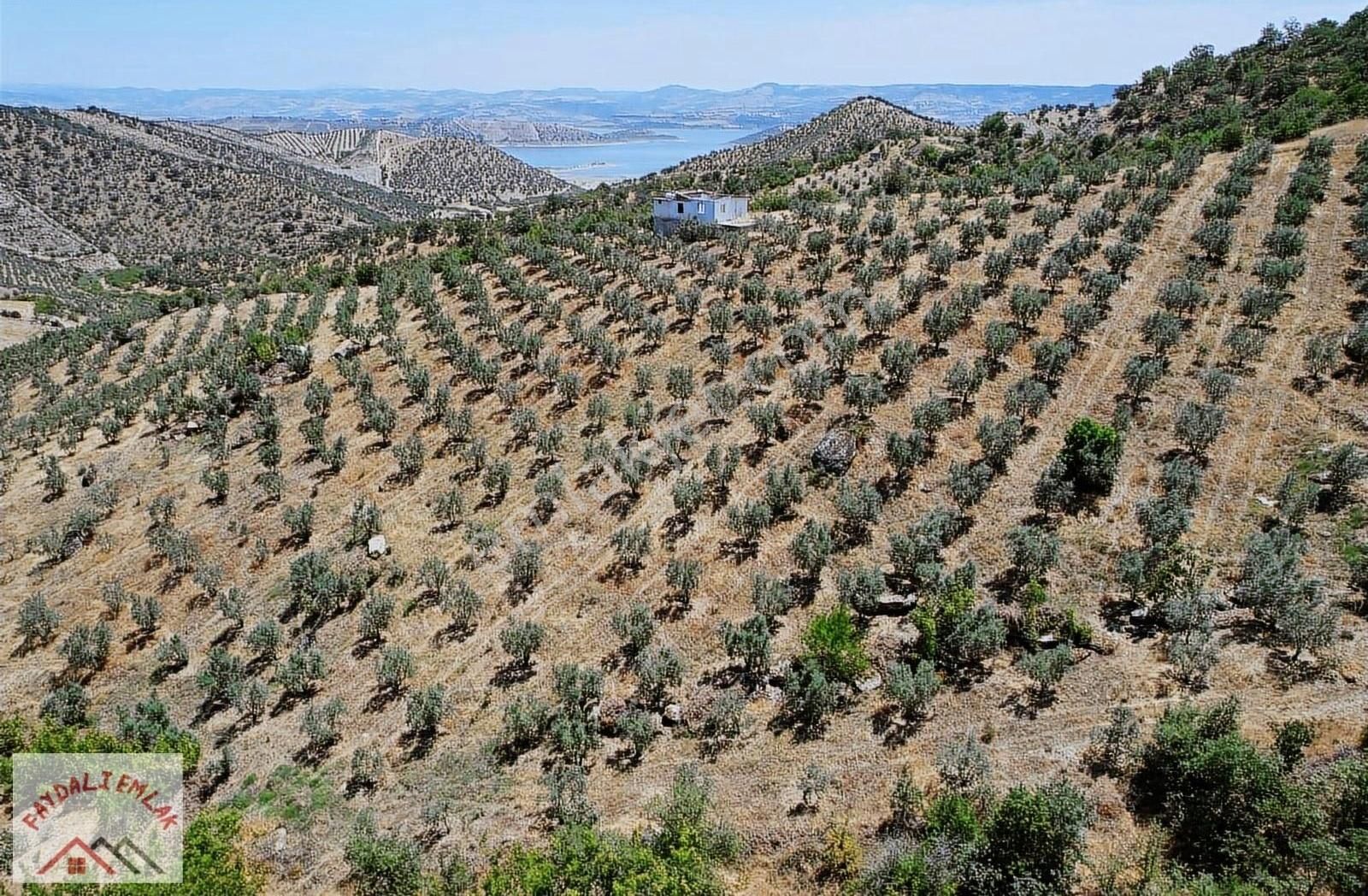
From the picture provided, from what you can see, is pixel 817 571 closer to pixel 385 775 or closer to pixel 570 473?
pixel 570 473

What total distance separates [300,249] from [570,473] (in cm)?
10207

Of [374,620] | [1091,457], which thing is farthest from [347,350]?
[1091,457]

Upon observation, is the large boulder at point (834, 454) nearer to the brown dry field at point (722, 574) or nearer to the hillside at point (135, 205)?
the brown dry field at point (722, 574)

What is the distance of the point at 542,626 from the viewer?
27547 millimetres

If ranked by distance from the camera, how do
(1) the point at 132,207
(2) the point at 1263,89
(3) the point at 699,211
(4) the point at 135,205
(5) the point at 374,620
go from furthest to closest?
(4) the point at 135,205
(1) the point at 132,207
(2) the point at 1263,89
(3) the point at 699,211
(5) the point at 374,620

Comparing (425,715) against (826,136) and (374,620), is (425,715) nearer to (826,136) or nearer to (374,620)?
(374,620)

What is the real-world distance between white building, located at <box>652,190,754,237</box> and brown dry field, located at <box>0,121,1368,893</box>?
22.0m

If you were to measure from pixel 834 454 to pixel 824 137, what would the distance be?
377ft

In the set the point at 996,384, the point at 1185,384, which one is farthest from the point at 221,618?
the point at 1185,384

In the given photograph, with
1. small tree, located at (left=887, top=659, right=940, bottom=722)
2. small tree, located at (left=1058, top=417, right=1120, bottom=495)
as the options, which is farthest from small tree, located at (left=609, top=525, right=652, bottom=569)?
small tree, located at (left=1058, top=417, right=1120, bottom=495)

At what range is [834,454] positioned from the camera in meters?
33.6

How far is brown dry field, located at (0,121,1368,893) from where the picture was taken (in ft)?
66.0

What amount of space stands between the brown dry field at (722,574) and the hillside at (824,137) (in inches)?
3076

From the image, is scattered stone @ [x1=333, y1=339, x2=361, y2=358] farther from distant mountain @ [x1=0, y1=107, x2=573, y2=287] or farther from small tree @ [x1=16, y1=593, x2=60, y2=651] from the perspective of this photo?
distant mountain @ [x1=0, y1=107, x2=573, y2=287]
